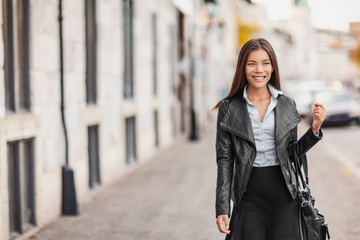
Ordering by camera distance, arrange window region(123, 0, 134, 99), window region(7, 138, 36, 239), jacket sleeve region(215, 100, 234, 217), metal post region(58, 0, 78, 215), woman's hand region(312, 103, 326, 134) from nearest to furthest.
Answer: woman's hand region(312, 103, 326, 134) → jacket sleeve region(215, 100, 234, 217) → window region(7, 138, 36, 239) → metal post region(58, 0, 78, 215) → window region(123, 0, 134, 99)

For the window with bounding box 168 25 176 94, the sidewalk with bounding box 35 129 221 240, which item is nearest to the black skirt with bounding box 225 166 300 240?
the sidewalk with bounding box 35 129 221 240

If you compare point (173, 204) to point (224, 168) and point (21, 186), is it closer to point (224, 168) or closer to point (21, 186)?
point (21, 186)

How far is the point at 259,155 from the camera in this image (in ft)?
11.8

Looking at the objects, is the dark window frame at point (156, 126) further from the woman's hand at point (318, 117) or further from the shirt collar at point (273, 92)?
the woman's hand at point (318, 117)

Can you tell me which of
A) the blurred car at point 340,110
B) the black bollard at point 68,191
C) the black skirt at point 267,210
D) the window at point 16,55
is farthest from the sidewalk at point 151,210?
the blurred car at point 340,110

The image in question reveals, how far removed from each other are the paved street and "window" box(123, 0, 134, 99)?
61.1 inches

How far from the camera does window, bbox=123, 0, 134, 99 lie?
12.8 meters

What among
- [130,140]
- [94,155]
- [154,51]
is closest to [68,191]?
[94,155]

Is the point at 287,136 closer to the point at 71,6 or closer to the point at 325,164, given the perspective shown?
the point at 71,6

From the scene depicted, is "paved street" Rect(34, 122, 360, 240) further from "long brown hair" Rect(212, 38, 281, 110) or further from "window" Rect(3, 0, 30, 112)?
"window" Rect(3, 0, 30, 112)

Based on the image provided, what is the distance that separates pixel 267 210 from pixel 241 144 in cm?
39

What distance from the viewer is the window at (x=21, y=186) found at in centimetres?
651

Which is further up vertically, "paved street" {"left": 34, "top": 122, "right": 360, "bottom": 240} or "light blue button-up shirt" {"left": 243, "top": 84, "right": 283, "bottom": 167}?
"light blue button-up shirt" {"left": 243, "top": 84, "right": 283, "bottom": 167}

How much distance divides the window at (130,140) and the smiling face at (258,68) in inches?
354
